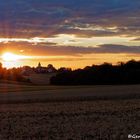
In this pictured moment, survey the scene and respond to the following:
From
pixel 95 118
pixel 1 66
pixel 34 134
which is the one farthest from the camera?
pixel 1 66

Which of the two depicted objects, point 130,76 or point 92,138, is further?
point 130,76

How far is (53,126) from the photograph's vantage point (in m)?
23.1

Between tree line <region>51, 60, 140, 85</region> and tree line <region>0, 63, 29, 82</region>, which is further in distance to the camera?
tree line <region>0, 63, 29, 82</region>

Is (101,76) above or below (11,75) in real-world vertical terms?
below

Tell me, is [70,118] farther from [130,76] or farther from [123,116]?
[130,76]

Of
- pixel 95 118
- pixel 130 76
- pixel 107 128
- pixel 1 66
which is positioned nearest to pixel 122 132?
pixel 107 128

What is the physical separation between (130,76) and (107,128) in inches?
3316

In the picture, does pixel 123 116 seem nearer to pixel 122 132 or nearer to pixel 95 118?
pixel 95 118

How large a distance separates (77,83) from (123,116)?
3174 inches

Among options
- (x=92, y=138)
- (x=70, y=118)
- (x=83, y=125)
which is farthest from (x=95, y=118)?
(x=92, y=138)

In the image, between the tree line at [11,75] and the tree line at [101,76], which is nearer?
the tree line at [101,76]

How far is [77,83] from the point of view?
10725cm

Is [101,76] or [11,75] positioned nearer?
[101,76]

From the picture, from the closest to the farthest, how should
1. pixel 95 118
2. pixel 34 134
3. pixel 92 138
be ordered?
pixel 92 138 < pixel 34 134 < pixel 95 118
